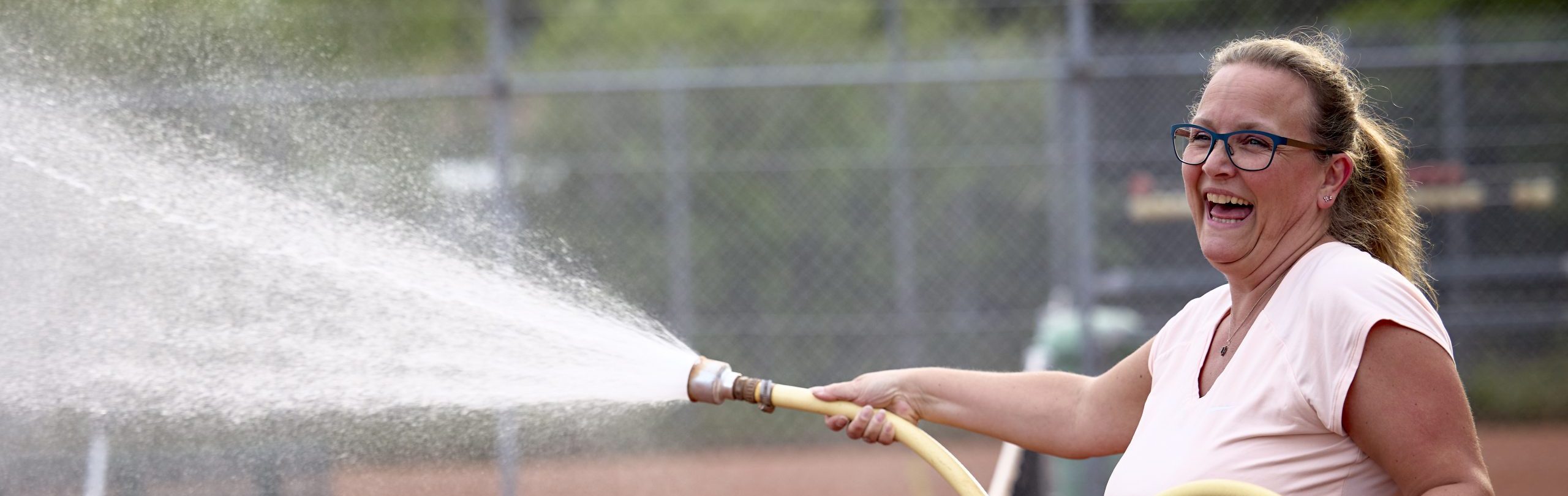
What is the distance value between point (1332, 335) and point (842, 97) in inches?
337

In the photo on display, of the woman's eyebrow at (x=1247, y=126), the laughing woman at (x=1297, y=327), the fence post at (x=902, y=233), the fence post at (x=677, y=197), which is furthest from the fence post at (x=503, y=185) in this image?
the fence post at (x=902, y=233)

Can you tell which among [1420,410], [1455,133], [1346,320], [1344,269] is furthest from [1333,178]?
[1455,133]

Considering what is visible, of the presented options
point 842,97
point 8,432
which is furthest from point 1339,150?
point 842,97

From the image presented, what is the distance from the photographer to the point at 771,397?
8.88 feet

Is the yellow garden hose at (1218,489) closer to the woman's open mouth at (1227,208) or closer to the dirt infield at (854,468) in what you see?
the woman's open mouth at (1227,208)

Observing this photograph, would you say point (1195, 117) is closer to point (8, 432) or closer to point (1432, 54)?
point (8, 432)

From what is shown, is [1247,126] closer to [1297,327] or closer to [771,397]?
[1297,327]

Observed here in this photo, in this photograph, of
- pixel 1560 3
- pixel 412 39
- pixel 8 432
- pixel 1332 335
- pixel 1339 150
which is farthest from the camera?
pixel 1560 3

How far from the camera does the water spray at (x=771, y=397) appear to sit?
8.64 ft

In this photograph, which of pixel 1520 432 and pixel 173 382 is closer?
pixel 173 382

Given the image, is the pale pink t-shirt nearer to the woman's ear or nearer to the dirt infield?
the woman's ear

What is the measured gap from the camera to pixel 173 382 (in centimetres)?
317

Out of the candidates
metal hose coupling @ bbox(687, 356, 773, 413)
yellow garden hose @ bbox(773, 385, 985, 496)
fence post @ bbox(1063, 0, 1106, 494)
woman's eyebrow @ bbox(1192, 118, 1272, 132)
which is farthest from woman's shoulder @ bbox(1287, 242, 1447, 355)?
fence post @ bbox(1063, 0, 1106, 494)

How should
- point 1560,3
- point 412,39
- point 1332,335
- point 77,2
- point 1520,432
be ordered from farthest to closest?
point 1520,432
point 1560,3
point 412,39
point 77,2
point 1332,335
